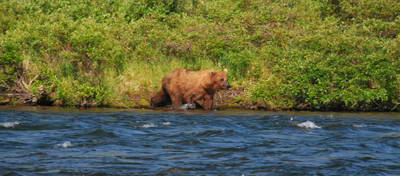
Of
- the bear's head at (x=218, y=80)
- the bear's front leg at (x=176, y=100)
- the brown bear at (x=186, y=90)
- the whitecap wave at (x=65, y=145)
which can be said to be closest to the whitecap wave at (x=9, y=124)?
the whitecap wave at (x=65, y=145)

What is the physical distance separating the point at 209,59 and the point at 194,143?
10.2 m

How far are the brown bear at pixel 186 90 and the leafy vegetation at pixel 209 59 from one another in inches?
26.1

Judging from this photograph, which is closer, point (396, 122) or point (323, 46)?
Result: point (396, 122)

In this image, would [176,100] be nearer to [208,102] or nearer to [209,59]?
[208,102]

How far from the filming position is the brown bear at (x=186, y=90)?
20.4m

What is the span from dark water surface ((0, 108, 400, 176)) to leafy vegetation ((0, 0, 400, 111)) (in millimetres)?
1331

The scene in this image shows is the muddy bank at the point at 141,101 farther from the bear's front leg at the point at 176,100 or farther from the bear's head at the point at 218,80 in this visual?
the bear's head at the point at 218,80

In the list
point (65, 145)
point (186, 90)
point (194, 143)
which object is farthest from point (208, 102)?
point (65, 145)

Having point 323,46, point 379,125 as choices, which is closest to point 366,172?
point 379,125

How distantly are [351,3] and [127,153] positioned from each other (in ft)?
61.6

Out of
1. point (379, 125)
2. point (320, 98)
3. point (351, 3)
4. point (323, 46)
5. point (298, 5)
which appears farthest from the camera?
point (298, 5)

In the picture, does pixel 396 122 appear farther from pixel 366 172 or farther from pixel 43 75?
pixel 43 75

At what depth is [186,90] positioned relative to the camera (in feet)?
68.0

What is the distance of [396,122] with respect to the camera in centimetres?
1761
